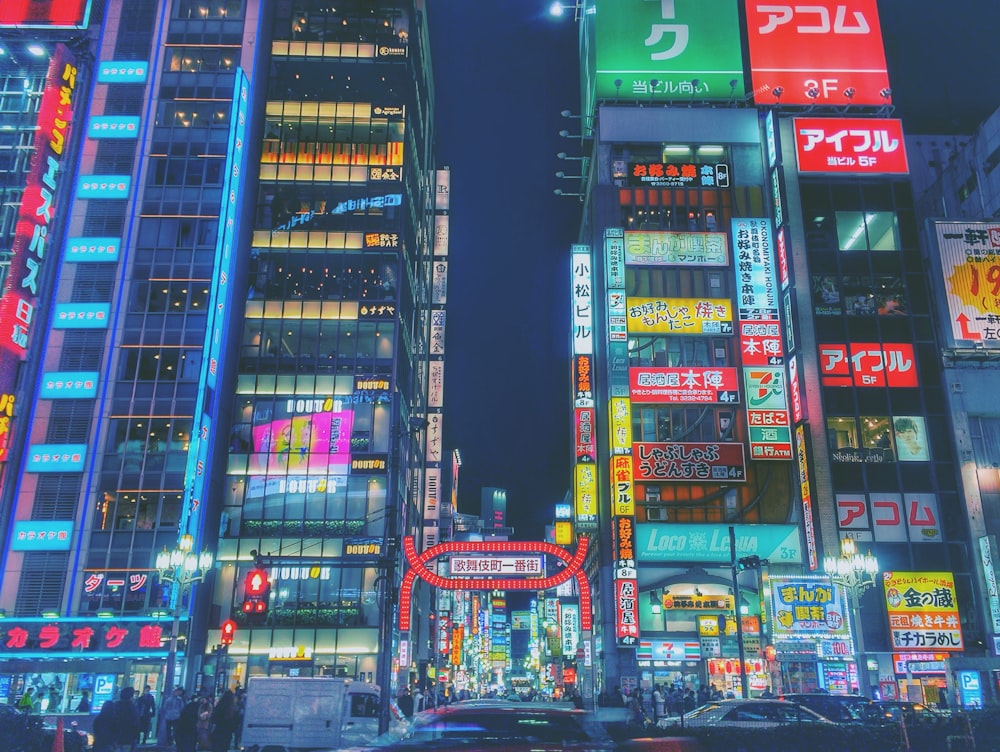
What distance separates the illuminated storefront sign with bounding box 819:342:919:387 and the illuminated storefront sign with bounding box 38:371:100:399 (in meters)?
A: 44.9

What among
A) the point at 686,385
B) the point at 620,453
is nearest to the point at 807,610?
the point at 620,453

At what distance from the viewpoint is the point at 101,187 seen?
51.4 metres

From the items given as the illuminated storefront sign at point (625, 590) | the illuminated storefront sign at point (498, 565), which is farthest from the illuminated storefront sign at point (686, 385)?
the illuminated storefront sign at point (498, 565)

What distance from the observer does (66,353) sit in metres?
48.1

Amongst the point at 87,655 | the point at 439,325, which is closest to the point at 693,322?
the point at 439,325

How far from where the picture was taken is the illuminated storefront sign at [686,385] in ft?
169

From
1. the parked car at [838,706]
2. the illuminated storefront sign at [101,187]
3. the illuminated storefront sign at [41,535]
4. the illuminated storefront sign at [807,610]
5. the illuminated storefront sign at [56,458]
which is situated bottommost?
the parked car at [838,706]

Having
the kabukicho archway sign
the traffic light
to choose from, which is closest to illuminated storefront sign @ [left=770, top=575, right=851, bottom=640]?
the kabukicho archway sign

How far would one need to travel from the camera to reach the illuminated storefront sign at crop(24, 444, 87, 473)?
150 feet

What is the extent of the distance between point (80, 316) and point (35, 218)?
12568mm

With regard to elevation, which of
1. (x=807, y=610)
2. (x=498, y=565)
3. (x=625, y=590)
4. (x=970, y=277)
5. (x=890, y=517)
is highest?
(x=970, y=277)

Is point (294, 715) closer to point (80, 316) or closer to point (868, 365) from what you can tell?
point (80, 316)

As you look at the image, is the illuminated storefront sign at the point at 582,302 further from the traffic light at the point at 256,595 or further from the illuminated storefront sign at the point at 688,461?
the traffic light at the point at 256,595

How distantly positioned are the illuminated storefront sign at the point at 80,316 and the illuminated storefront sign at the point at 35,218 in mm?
9760
